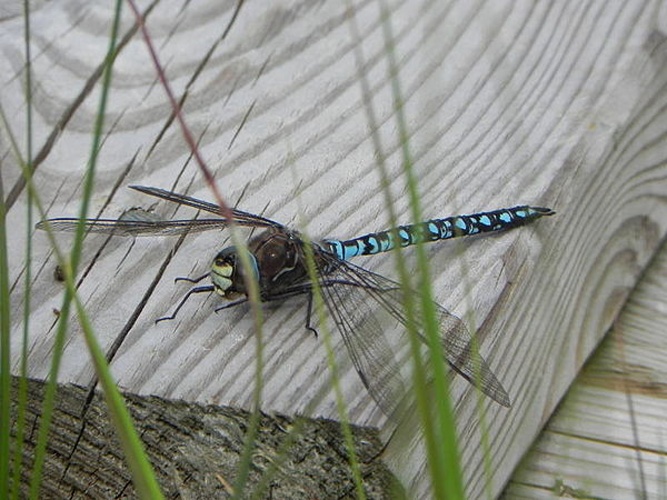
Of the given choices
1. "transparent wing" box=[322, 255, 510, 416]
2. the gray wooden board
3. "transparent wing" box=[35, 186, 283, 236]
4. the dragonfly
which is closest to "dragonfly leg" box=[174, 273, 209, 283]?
the dragonfly

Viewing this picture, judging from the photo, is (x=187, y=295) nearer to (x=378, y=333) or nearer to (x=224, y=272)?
(x=224, y=272)

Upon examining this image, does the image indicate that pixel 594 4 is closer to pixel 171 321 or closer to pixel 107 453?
pixel 171 321

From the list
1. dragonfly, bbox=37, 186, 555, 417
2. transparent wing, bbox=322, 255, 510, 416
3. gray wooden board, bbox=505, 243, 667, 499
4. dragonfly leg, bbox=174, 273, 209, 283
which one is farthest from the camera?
gray wooden board, bbox=505, 243, 667, 499

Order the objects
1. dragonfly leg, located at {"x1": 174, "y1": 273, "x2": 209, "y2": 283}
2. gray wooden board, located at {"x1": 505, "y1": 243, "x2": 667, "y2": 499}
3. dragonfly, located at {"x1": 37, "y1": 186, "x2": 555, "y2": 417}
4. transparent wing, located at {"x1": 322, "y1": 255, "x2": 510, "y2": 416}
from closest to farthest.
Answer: transparent wing, located at {"x1": 322, "y1": 255, "x2": 510, "y2": 416}, dragonfly, located at {"x1": 37, "y1": 186, "x2": 555, "y2": 417}, dragonfly leg, located at {"x1": 174, "y1": 273, "x2": 209, "y2": 283}, gray wooden board, located at {"x1": 505, "y1": 243, "x2": 667, "y2": 499}

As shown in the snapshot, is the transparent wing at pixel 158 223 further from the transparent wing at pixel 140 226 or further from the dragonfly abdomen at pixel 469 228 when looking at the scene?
the dragonfly abdomen at pixel 469 228

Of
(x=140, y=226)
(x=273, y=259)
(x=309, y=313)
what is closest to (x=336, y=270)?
(x=273, y=259)

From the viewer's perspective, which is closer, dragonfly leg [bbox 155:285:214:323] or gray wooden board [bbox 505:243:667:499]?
dragonfly leg [bbox 155:285:214:323]

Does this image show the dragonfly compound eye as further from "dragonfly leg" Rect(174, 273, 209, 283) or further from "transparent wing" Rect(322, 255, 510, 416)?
"transparent wing" Rect(322, 255, 510, 416)
